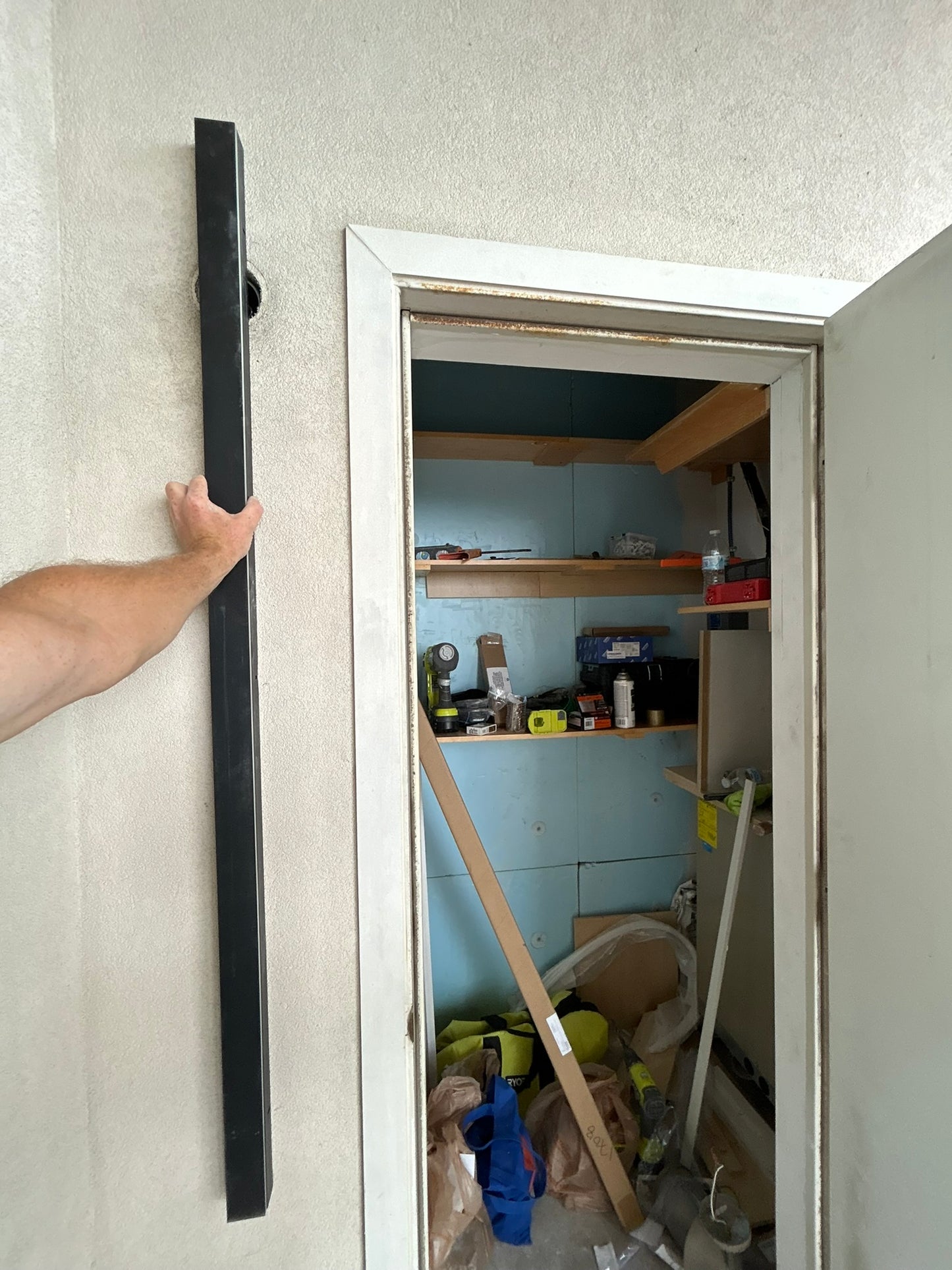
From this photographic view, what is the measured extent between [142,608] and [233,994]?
41 cm

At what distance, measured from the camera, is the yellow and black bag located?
1684 mm

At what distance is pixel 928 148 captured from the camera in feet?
2.39

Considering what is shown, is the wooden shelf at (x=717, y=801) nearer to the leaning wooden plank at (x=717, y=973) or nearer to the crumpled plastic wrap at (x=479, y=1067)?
the leaning wooden plank at (x=717, y=973)

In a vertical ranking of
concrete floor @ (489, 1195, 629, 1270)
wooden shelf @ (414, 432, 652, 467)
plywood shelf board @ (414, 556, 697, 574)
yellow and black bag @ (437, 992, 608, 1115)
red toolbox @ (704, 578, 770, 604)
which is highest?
wooden shelf @ (414, 432, 652, 467)

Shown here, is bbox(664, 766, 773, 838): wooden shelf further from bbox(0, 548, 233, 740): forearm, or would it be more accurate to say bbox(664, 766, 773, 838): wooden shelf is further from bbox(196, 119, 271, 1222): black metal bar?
bbox(0, 548, 233, 740): forearm

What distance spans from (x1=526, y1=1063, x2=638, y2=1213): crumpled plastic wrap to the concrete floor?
25 millimetres

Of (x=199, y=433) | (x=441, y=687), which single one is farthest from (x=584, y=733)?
(x=199, y=433)

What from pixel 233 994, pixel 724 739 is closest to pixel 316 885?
pixel 233 994

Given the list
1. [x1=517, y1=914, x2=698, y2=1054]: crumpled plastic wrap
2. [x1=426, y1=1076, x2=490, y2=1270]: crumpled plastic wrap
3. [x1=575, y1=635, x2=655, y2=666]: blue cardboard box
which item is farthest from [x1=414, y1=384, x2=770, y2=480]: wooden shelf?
[x1=426, y1=1076, x2=490, y2=1270]: crumpled plastic wrap

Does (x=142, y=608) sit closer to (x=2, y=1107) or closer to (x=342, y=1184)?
(x=2, y=1107)

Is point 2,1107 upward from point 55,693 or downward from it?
downward

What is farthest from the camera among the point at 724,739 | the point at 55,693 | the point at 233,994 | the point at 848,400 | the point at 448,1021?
the point at 448,1021

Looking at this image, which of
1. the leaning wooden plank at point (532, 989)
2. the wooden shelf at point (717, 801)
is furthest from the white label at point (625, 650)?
the leaning wooden plank at point (532, 989)

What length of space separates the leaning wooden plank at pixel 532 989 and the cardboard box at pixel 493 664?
373mm
